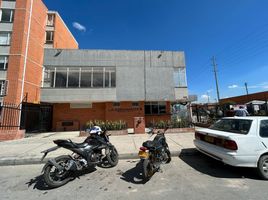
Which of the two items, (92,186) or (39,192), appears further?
(92,186)

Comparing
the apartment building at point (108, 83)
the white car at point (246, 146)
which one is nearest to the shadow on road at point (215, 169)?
the white car at point (246, 146)

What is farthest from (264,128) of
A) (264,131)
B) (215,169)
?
(215,169)

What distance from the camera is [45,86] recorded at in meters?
15.5

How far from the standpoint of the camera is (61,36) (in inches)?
906

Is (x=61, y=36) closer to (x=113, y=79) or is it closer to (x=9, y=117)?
(x=113, y=79)

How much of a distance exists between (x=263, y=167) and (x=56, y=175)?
5276 mm

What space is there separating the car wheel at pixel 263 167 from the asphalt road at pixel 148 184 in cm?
19

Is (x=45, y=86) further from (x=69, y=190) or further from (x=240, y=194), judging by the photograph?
(x=240, y=194)

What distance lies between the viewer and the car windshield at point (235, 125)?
179 inches

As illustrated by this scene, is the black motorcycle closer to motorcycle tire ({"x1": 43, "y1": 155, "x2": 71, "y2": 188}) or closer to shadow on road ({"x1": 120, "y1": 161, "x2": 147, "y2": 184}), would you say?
motorcycle tire ({"x1": 43, "y1": 155, "x2": 71, "y2": 188})

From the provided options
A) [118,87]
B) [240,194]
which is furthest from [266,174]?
[118,87]

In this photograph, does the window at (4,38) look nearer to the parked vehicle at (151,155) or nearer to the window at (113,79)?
the window at (113,79)

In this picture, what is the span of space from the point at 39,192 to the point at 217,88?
28086 millimetres

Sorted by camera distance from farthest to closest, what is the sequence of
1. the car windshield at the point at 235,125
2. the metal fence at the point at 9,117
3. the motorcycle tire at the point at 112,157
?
the metal fence at the point at 9,117 → the motorcycle tire at the point at 112,157 → the car windshield at the point at 235,125
